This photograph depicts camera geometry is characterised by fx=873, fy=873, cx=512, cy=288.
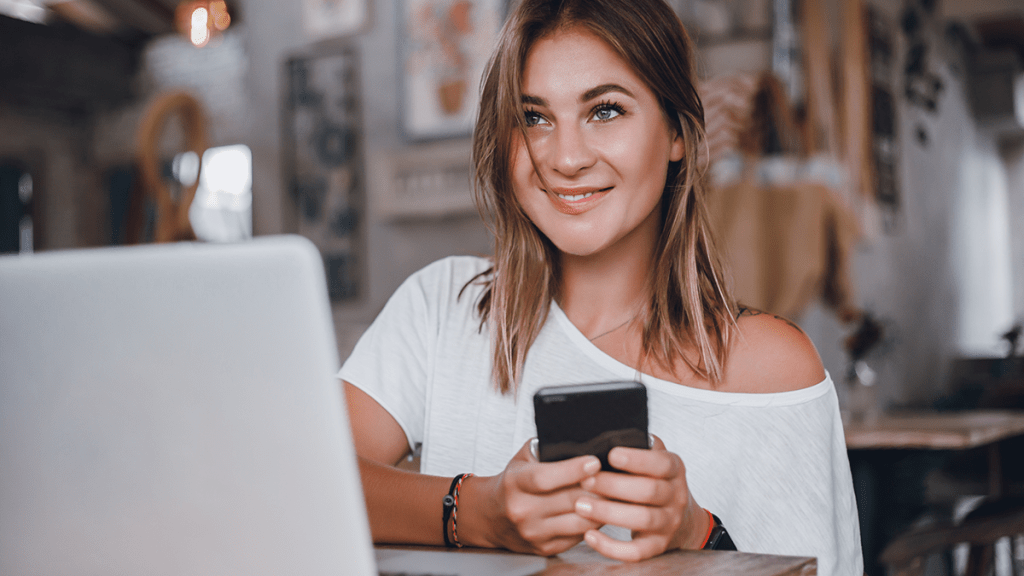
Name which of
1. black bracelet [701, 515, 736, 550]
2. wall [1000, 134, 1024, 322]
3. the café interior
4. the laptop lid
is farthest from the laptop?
wall [1000, 134, 1024, 322]

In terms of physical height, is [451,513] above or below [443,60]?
below

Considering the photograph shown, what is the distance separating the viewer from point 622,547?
732 mm

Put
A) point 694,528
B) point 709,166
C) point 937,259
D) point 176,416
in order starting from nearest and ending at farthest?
point 176,416 → point 694,528 → point 709,166 → point 937,259

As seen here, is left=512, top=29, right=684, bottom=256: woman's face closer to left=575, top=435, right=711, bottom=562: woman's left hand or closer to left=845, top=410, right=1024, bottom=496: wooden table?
left=575, top=435, right=711, bottom=562: woman's left hand

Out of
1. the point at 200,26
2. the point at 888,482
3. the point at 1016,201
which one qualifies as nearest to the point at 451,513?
the point at 888,482

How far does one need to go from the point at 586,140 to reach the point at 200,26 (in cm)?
216

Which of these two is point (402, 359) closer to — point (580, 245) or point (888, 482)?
point (580, 245)

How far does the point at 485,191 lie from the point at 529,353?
0.77 ft

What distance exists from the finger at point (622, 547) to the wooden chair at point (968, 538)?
1241 mm

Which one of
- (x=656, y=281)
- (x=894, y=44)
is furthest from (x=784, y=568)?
(x=894, y=44)

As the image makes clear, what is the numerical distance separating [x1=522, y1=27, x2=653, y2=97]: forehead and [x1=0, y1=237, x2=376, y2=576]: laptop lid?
68 cm

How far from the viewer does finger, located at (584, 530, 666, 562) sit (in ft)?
2.39

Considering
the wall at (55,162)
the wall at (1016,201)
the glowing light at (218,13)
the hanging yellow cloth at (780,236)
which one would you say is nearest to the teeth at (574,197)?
the hanging yellow cloth at (780,236)

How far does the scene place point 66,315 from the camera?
0.52 meters
